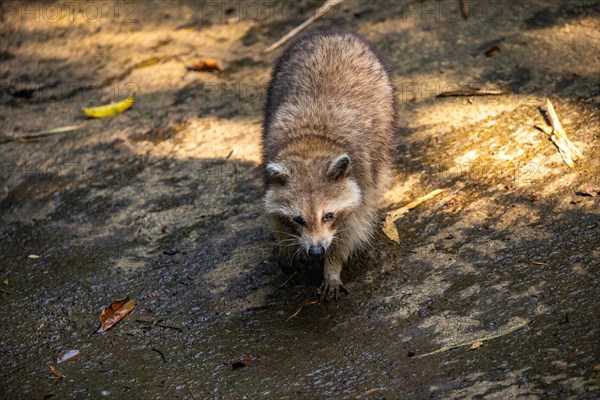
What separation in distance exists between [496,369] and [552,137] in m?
2.17

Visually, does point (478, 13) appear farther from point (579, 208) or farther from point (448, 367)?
point (448, 367)

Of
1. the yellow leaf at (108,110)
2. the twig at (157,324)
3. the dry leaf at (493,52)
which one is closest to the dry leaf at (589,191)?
the dry leaf at (493,52)

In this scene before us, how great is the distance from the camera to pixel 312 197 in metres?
4.05

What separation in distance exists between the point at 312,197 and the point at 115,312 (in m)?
1.38

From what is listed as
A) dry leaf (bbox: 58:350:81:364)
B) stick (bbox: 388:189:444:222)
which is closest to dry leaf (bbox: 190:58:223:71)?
stick (bbox: 388:189:444:222)

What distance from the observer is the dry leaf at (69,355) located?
404 centimetres

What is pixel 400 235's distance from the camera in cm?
451

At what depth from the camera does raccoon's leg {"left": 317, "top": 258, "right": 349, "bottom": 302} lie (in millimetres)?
4188

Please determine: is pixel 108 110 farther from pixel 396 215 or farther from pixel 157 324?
pixel 396 215

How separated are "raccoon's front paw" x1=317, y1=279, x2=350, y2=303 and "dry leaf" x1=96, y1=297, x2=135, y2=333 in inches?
44.9

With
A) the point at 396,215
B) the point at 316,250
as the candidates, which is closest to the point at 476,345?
the point at 316,250

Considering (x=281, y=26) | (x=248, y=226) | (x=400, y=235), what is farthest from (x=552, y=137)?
(x=281, y=26)

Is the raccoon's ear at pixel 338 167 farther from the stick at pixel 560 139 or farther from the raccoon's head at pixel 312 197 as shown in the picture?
the stick at pixel 560 139

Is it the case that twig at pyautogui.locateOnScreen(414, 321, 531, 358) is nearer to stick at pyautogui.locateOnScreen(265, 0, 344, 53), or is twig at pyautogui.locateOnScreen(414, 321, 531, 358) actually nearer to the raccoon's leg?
the raccoon's leg
